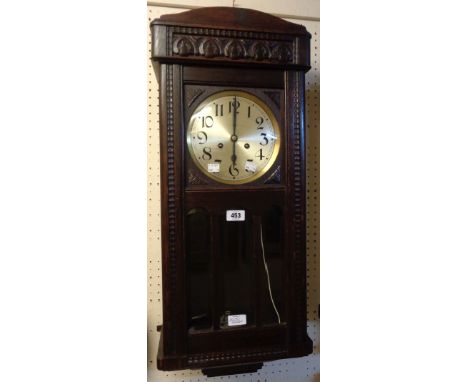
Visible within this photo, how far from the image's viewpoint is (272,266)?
82 centimetres

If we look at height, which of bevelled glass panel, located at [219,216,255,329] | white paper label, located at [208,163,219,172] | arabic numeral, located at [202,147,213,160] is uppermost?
arabic numeral, located at [202,147,213,160]

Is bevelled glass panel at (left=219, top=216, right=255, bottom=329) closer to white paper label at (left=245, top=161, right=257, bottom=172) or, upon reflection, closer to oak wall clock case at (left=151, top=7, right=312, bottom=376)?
oak wall clock case at (left=151, top=7, right=312, bottom=376)

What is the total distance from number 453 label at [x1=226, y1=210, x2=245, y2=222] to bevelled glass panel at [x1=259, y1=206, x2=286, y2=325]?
0.23 feet

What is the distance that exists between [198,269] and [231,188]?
0.81ft

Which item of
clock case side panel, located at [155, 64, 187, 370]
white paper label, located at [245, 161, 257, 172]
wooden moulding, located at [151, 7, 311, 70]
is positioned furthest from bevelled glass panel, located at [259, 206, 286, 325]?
wooden moulding, located at [151, 7, 311, 70]

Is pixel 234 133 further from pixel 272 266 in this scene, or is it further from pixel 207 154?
pixel 272 266

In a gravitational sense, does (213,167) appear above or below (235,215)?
above

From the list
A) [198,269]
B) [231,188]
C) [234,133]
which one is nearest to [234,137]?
[234,133]

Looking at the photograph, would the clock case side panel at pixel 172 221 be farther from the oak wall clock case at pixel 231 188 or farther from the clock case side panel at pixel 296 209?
the clock case side panel at pixel 296 209

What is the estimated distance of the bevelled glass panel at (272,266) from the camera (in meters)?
0.81

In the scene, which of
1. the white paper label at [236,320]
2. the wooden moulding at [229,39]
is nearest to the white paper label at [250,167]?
the wooden moulding at [229,39]

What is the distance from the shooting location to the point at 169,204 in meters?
0.73

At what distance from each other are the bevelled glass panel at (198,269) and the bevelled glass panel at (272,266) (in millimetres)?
159

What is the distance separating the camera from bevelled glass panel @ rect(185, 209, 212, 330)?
0.77m
